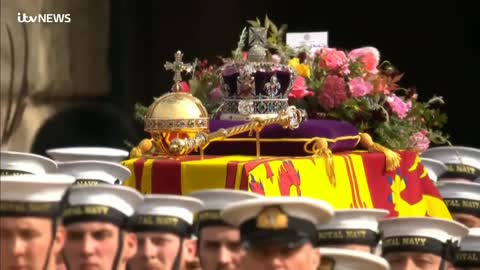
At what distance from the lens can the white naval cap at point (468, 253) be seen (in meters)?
5.57

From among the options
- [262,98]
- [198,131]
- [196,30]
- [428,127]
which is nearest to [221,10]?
[196,30]

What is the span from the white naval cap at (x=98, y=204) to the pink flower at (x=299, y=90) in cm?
284

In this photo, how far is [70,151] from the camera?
6098mm

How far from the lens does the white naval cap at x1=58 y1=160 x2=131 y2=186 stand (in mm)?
5449

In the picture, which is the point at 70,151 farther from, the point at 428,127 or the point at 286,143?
the point at 428,127

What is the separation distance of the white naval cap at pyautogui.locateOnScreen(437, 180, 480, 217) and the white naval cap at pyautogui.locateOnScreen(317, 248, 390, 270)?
7.03ft

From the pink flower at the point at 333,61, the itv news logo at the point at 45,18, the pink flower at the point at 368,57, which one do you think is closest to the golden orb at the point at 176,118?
the pink flower at the point at 333,61

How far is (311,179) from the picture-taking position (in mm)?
6547

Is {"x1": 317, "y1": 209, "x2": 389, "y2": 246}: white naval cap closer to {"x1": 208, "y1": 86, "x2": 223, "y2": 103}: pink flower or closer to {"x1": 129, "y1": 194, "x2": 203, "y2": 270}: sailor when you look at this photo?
{"x1": 129, "y1": 194, "x2": 203, "y2": 270}: sailor

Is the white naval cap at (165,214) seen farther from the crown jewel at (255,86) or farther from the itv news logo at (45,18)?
the itv news logo at (45,18)

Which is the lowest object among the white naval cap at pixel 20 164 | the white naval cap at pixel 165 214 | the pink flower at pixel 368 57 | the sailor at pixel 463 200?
the white naval cap at pixel 165 214

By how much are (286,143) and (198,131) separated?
2.20 ft

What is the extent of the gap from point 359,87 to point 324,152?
3.47ft

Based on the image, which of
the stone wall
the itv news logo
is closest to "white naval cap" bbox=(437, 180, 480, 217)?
the stone wall
